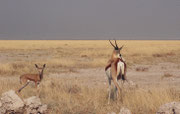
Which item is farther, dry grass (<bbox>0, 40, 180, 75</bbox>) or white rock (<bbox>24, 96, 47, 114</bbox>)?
dry grass (<bbox>0, 40, 180, 75</bbox>)

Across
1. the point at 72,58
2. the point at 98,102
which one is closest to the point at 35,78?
the point at 98,102

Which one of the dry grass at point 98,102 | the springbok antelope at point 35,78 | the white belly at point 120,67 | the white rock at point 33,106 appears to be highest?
the white belly at point 120,67

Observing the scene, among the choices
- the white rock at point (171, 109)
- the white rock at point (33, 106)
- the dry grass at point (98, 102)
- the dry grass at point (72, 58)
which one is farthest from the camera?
the dry grass at point (72, 58)

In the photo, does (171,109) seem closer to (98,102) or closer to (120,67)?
(120,67)

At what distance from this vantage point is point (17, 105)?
6.56 meters

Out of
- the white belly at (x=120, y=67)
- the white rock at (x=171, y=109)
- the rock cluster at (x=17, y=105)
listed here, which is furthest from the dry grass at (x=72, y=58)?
the white rock at (x=171, y=109)

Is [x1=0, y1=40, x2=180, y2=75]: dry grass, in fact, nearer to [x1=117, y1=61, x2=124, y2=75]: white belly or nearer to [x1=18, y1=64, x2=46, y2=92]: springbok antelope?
[x1=18, y1=64, x2=46, y2=92]: springbok antelope

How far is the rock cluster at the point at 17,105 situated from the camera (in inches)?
258

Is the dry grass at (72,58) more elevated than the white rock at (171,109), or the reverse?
the white rock at (171,109)

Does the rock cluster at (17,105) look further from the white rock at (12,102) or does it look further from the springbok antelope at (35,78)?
the springbok antelope at (35,78)

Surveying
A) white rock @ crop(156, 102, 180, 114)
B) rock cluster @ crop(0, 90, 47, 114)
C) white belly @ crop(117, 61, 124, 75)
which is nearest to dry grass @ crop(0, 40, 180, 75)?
rock cluster @ crop(0, 90, 47, 114)

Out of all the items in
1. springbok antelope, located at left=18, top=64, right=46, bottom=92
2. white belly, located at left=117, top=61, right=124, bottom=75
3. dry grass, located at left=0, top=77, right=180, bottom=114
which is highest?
white belly, located at left=117, top=61, right=124, bottom=75

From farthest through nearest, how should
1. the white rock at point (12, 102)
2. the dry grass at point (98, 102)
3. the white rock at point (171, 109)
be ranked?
1. the dry grass at point (98, 102)
2. the white rock at point (12, 102)
3. the white rock at point (171, 109)

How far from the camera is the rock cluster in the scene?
6551 millimetres
